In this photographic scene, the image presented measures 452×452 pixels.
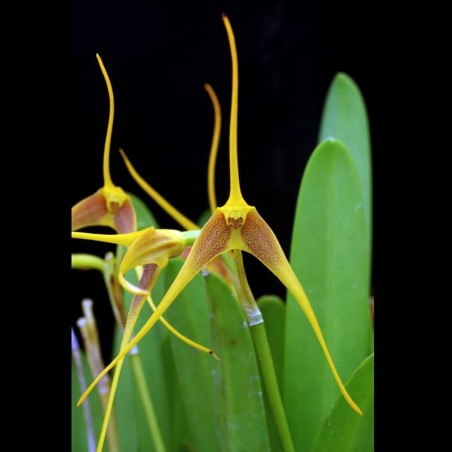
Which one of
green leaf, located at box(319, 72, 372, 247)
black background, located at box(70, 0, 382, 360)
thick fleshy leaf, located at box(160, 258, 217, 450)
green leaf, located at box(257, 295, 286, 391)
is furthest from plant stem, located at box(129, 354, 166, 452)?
green leaf, located at box(319, 72, 372, 247)

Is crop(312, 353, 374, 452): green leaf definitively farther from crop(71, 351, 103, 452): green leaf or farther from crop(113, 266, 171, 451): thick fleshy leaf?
crop(71, 351, 103, 452): green leaf

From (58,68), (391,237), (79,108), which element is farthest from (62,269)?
(79,108)

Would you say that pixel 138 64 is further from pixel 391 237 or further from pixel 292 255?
pixel 391 237

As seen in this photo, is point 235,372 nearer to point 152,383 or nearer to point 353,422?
point 353,422

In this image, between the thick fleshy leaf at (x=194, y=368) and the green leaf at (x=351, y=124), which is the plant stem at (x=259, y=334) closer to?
the thick fleshy leaf at (x=194, y=368)

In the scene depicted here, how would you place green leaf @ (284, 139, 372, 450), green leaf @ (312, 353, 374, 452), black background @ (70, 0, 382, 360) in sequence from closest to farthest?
green leaf @ (312, 353, 374, 452) → green leaf @ (284, 139, 372, 450) → black background @ (70, 0, 382, 360)

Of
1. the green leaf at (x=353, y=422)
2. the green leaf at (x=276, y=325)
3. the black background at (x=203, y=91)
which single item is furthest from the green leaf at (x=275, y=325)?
the black background at (x=203, y=91)
